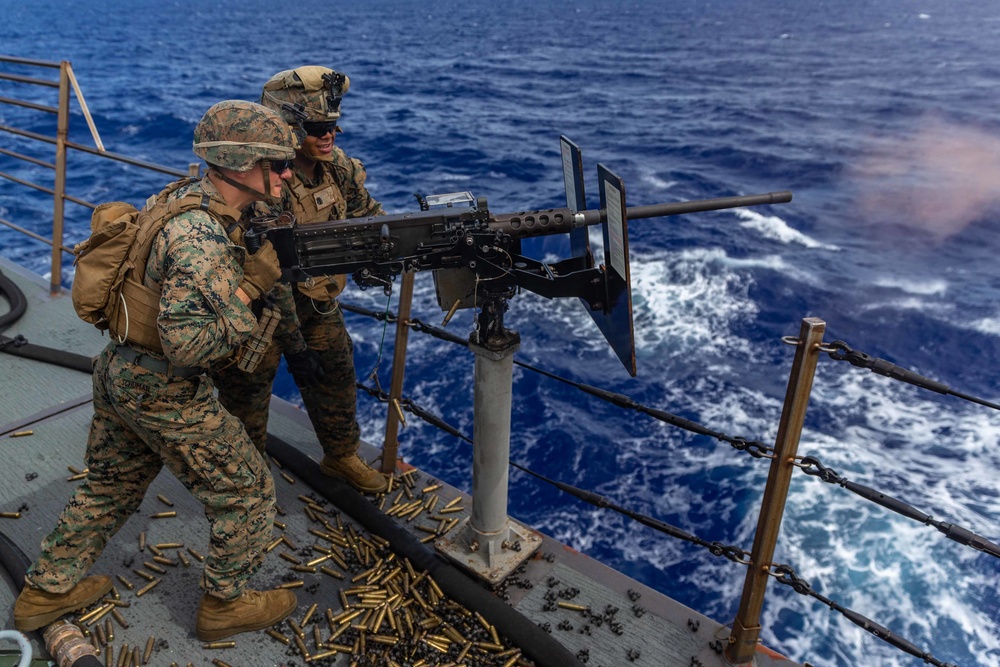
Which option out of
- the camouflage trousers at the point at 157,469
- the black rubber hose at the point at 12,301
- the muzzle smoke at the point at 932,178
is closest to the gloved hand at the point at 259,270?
the camouflage trousers at the point at 157,469

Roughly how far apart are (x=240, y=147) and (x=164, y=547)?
8.27ft

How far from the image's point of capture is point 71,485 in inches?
203

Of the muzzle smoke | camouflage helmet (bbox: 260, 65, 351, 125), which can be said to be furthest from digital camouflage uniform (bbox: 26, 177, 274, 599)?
the muzzle smoke

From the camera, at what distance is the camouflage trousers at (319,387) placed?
182 inches

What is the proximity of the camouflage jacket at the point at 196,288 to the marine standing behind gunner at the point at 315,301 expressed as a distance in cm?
83

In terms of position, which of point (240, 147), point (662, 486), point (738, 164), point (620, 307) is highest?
point (240, 147)

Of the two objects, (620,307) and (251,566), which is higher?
(620,307)

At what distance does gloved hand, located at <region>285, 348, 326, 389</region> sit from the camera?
4.57 m

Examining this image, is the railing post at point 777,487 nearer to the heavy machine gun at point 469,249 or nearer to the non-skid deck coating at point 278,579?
the non-skid deck coating at point 278,579

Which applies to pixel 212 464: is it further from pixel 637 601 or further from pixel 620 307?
pixel 637 601

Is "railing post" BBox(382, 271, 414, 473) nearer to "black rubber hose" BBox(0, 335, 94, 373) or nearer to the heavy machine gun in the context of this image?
the heavy machine gun

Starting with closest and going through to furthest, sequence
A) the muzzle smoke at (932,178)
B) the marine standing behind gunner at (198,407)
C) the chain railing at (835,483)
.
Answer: the chain railing at (835,483)
the marine standing behind gunner at (198,407)
the muzzle smoke at (932,178)

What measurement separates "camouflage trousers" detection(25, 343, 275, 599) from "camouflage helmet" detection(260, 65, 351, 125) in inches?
62.6

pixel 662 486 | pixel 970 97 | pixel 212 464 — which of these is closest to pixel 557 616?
pixel 212 464
